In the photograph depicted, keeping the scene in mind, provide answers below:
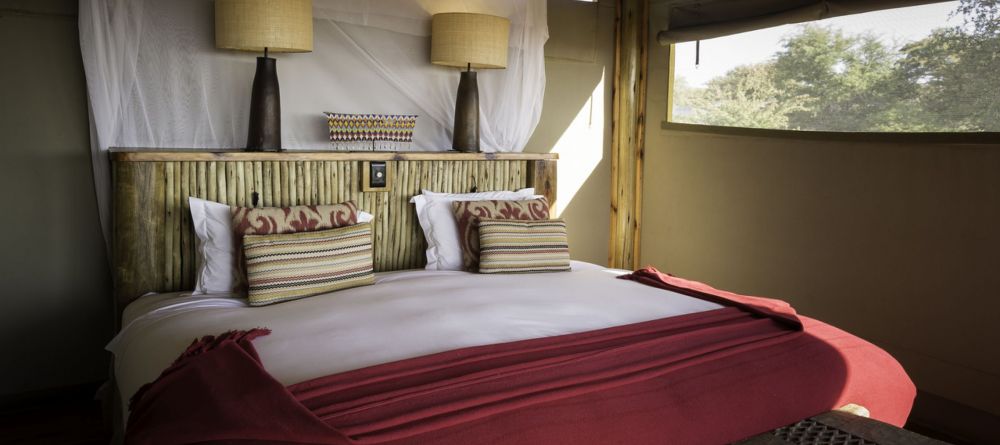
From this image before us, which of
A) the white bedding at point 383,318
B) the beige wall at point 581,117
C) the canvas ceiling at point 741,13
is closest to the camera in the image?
the white bedding at point 383,318

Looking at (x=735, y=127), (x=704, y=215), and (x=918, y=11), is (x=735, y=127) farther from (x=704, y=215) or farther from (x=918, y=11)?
(x=918, y=11)

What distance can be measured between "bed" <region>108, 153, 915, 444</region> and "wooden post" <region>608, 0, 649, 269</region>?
1.57m

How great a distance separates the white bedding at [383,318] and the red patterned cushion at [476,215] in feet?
0.95

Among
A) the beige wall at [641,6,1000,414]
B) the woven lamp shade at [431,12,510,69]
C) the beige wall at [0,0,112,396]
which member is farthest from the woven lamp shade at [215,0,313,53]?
the beige wall at [641,6,1000,414]

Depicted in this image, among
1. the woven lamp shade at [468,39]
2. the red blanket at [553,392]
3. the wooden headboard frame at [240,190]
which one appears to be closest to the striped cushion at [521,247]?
the wooden headboard frame at [240,190]

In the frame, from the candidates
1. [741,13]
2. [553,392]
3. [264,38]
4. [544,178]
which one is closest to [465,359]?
[553,392]

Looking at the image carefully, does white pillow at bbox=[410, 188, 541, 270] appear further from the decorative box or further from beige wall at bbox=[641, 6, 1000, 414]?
beige wall at bbox=[641, 6, 1000, 414]

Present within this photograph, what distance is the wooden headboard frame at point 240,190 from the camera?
109 inches

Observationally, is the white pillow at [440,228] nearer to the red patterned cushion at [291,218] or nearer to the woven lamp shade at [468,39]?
the red patterned cushion at [291,218]

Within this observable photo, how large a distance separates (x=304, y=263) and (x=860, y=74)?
106 inches

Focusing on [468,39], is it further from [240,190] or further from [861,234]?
[861,234]

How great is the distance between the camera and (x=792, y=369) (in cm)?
206

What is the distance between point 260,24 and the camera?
9.34 ft

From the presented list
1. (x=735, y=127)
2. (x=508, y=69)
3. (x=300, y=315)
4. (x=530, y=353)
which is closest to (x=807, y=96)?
(x=735, y=127)
